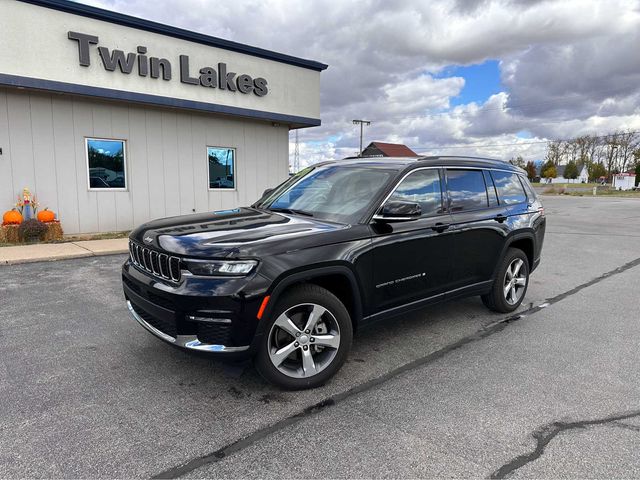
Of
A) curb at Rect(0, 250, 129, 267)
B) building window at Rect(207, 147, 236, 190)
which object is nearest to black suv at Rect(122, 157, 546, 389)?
curb at Rect(0, 250, 129, 267)

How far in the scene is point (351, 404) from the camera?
10.7 feet

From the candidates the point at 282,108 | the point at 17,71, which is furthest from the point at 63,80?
the point at 282,108

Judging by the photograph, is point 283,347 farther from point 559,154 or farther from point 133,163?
point 559,154

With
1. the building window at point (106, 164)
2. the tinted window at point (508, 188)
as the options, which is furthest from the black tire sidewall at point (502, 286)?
the building window at point (106, 164)

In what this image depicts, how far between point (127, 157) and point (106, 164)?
0.52 meters

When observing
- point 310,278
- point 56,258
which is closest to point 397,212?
point 310,278

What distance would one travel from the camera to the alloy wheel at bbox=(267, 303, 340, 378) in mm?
3320

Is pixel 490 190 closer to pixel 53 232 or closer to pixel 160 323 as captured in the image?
pixel 160 323

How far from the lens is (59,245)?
31.3 feet

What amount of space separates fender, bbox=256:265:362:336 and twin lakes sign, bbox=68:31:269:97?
946 cm

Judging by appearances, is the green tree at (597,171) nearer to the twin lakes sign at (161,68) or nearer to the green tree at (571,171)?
the green tree at (571,171)

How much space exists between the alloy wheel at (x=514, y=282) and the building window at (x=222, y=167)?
9.65m

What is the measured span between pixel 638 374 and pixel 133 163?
11.1 meters

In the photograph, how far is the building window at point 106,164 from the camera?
11.0 m
